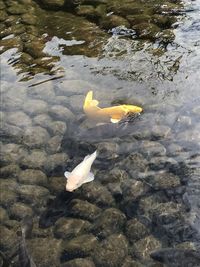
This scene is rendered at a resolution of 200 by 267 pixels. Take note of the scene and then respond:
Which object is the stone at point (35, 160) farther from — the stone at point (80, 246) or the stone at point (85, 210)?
the stone at point (80, 246)

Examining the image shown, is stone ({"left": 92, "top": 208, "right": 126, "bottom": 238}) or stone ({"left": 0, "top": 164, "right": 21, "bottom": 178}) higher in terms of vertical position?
stone ({"left": 0, "top": 164, "right": 21, "bottom": 178})

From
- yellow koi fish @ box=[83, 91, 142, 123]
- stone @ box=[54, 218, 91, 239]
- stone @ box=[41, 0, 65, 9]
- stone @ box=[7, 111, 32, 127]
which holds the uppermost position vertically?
stone @ box=[41, 0, 65, 9]

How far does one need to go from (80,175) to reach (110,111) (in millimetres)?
1247

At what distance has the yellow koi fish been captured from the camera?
6.31 metres

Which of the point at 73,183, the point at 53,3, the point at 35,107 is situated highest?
the point at 53,3

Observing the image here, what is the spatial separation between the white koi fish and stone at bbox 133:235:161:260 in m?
1.03

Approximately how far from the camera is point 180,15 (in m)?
8.75

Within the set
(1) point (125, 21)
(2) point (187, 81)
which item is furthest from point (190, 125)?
(1) point (125, 21)

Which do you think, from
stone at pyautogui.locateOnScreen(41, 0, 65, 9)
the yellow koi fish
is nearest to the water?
the yellow koi fish

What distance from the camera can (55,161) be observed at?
19.7 feet

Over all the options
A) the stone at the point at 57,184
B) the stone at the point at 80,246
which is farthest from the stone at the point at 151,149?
the stone at the point at 80,246

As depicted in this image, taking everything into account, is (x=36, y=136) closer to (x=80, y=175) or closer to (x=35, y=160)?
(x=35, y=160)

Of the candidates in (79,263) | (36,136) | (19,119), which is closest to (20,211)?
→ (79,263)

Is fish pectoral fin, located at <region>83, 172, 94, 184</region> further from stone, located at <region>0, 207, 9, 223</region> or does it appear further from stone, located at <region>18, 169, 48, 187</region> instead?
stone, located at <region>0, 207, 9, 223</region>
